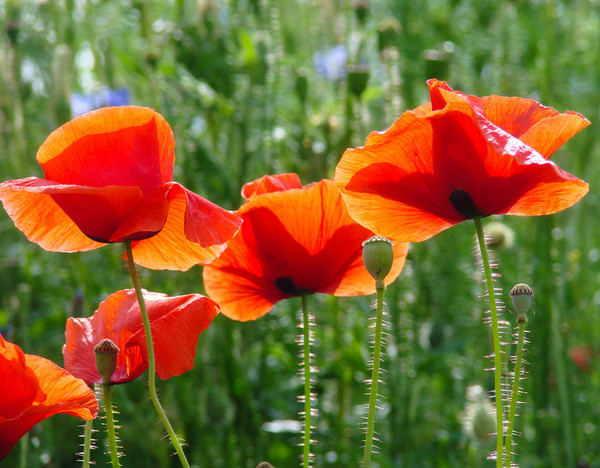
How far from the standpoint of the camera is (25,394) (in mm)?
431

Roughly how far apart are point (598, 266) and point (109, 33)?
1143 millimetres

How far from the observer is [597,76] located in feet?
4.96

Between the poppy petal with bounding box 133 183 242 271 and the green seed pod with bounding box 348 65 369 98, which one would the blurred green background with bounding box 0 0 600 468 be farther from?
the poppy petal with bounding box 133 183 242 271

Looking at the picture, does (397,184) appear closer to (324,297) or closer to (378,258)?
(378,258)

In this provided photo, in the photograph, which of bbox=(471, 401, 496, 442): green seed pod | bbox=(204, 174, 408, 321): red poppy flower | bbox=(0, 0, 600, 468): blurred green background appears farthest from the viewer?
bbox=(0, 0, 600, 468): blurred green background

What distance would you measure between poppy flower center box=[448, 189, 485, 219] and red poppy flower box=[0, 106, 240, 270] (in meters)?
0.13

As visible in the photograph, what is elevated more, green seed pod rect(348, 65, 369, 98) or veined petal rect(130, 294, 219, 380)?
green seed pod rect(348, 65, 369, 98)

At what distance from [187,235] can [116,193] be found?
0.04 meters

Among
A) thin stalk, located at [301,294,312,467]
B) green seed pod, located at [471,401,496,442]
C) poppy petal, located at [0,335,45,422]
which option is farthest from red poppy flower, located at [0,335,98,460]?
green seed pod, located at [471,401,496,442]

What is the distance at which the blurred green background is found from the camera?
119 cm

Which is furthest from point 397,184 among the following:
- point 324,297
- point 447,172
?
point 324,297

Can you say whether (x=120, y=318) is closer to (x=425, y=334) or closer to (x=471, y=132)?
(x=471, y=132)

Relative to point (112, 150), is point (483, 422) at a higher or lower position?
lower

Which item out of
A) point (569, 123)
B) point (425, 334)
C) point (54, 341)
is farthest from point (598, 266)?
point (569, 123)
